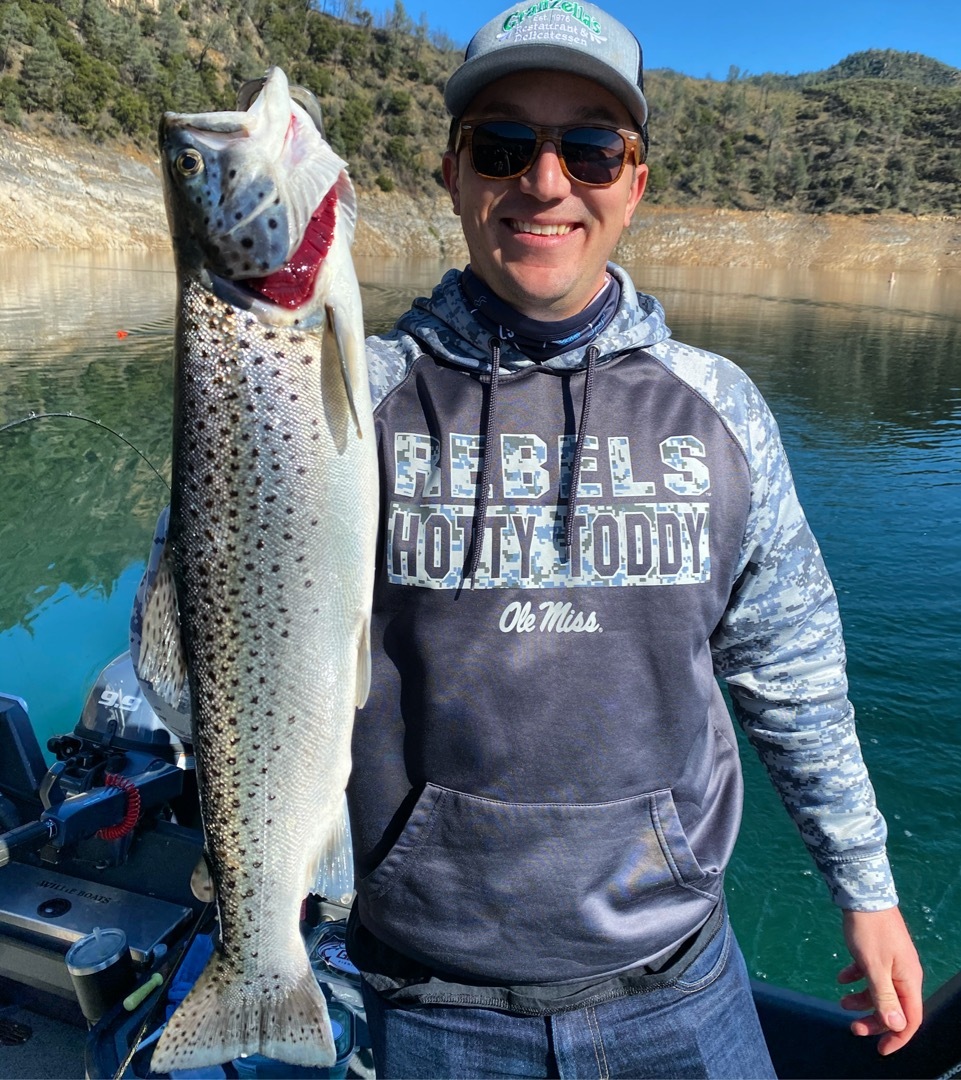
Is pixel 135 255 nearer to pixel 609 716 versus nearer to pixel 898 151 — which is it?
pixel 609 716

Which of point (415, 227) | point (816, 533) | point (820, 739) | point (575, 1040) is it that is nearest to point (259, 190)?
point (820, 739)

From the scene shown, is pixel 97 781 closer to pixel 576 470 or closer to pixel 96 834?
pixel 96 834

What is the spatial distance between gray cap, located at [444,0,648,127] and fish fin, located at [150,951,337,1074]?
2.08 metres

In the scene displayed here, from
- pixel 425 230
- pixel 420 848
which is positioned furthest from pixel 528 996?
pixel 425 230

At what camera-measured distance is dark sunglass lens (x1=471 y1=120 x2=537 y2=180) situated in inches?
70.4

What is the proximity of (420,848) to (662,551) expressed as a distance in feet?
2.77

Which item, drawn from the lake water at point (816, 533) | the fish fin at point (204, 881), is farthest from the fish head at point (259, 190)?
the lake water at point (816, 533)

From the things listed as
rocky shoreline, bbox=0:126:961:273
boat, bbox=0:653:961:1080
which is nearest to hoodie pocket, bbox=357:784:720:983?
boat, bbox=0:653:961:1080

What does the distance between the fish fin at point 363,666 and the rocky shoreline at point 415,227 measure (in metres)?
29.8

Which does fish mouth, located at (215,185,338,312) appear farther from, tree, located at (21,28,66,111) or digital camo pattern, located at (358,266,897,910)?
tree, located at (21,28,66,111)

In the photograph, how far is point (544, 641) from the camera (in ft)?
5.67

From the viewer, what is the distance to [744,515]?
1.83 meters

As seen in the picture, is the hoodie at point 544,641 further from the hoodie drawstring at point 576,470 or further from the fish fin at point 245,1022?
the fish fin at point 245,1022

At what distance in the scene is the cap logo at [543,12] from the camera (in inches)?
68.3
